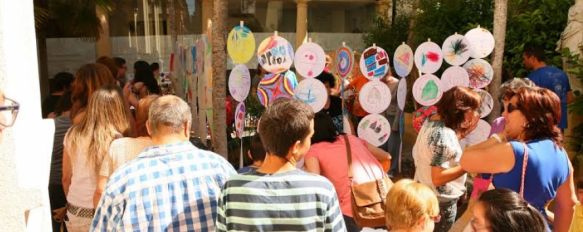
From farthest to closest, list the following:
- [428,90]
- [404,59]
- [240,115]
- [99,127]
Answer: [404,59] < [428,90] < [240,115] < [99,127]

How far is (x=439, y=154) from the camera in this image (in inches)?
123

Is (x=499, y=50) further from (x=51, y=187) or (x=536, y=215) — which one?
(x=51, y=187)

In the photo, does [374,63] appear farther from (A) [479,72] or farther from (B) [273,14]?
(B) [273,14]

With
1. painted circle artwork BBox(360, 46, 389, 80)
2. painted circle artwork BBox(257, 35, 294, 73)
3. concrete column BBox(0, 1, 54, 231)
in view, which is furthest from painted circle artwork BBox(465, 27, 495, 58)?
concrete column BBox(0, 1, 54, 231)

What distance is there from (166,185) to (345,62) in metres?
3.00

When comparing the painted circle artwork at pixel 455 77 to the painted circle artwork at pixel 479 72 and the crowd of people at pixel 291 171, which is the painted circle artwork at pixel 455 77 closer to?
the painted circle artwork at pixel 479 72

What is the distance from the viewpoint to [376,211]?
305 centimetres

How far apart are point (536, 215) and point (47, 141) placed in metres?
2.14

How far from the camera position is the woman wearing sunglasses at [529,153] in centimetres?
234


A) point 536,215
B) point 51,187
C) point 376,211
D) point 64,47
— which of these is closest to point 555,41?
point 376,211

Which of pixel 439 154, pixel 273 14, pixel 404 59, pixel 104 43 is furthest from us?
pixel 273 14

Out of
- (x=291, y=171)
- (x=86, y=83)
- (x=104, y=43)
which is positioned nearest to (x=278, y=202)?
(x=291, y=171)

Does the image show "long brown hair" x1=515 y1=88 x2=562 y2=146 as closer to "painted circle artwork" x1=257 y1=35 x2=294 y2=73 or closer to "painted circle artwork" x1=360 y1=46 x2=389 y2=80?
"painted circle artwork" x1=257 y1=35 x2=294 y2=73

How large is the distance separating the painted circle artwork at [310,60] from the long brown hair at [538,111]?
227 cm
